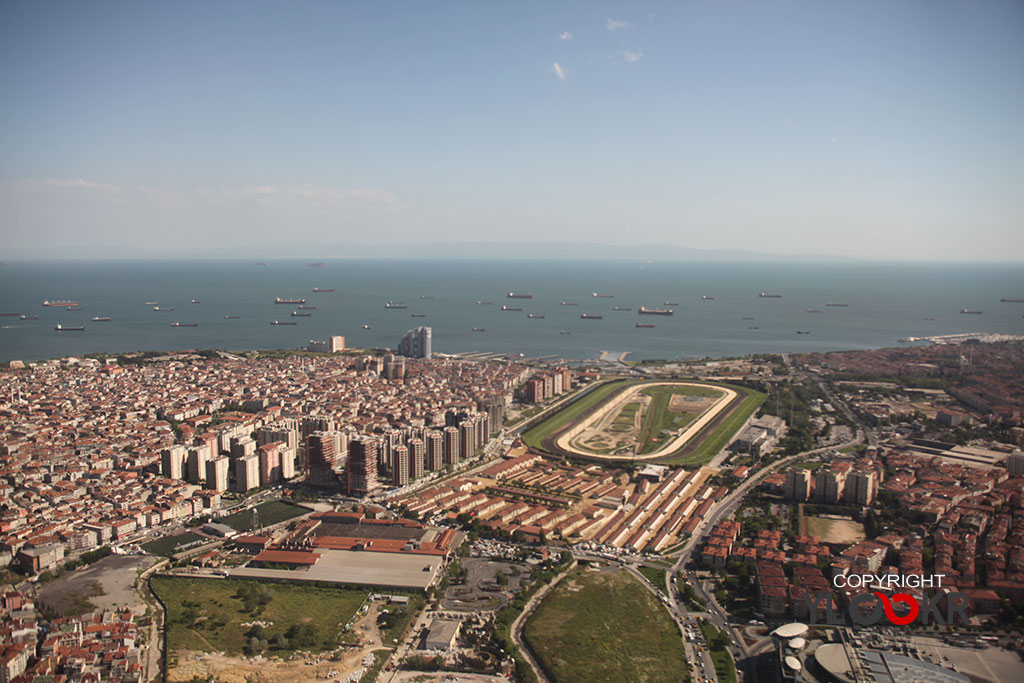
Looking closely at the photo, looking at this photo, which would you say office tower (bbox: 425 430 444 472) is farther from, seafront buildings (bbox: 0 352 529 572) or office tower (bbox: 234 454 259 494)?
office tower (bbox: 234 454 259 494)

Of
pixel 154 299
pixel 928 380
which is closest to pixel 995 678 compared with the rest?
pixel 928 380

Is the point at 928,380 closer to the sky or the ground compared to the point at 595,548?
closer to the sky

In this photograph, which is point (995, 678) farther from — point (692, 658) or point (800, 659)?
point (692, 658)

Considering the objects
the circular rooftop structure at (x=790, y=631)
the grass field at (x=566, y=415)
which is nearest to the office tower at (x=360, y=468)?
the grass field at (x=566, y=415)

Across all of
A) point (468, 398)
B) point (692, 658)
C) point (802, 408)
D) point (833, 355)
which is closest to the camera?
point (692, 658)

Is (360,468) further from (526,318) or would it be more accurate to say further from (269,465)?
(526,318)

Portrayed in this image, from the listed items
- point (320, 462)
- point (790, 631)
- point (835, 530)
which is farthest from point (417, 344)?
point (790, 631)
